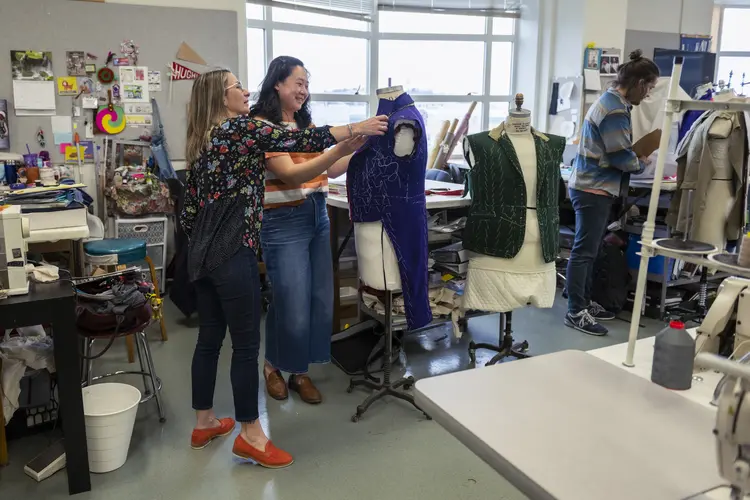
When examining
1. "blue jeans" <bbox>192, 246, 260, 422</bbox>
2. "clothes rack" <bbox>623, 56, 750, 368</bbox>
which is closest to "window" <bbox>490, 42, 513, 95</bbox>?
"blue jeans" <bbox>192, 246, 260, 422</bbox>

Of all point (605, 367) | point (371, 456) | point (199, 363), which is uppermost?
point (605, 367)

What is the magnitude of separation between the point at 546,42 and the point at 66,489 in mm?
5235

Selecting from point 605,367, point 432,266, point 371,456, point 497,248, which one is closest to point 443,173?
point 432,266

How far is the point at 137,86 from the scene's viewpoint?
4.40 m

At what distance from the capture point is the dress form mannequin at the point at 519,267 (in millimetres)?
2787

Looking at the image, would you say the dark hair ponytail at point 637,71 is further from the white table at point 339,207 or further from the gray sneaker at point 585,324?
the gray sneaker at point 585,324

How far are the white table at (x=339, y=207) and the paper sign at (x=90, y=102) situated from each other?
1.83 metres

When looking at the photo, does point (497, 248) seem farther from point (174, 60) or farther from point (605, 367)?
point (174, 60)

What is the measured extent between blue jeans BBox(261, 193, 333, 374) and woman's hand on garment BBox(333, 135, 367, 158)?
0.34 metres

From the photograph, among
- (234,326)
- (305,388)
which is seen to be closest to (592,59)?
(305,388)

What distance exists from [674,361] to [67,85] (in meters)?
4.08

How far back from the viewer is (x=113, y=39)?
4285 millimetres

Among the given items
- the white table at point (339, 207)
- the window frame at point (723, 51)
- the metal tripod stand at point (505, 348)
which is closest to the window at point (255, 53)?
the white table at point (339, 207)

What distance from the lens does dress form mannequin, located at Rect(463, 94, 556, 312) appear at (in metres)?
2.79
